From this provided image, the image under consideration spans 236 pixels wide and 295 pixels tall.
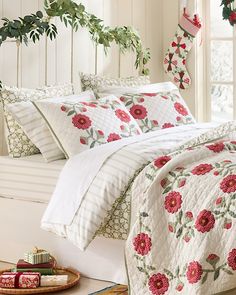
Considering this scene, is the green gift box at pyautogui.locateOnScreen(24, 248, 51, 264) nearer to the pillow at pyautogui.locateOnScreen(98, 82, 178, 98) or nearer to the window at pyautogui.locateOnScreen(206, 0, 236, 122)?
the pillow at pyautogui.locateOnScreen(98, 82, 178, 98)

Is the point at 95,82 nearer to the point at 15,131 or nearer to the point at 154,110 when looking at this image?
the point at 154,110

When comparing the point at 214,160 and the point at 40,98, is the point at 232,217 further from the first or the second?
the point at 40,98

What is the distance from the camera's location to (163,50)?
6.26 m

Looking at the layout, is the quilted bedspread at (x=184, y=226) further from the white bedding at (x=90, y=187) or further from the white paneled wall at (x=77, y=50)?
the white paneled wall at (x=77, y=50)

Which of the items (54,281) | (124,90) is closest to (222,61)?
(124,90)

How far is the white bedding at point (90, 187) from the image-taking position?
3.67m

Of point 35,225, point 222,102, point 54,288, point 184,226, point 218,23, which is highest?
point 218,23

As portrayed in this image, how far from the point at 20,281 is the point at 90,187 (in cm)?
55

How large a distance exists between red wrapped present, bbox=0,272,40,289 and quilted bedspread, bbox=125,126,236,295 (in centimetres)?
51

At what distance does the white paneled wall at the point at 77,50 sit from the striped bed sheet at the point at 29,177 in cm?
67

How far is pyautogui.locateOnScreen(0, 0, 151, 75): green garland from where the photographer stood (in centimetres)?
454

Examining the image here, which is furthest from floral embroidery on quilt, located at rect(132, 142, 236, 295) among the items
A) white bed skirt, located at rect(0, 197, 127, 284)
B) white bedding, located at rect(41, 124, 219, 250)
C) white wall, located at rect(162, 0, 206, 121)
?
white wall, located at rect(162, 0, 206, 121)

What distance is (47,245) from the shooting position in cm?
409

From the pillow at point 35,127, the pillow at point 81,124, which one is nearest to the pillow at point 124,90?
the pillow at point 81,124
